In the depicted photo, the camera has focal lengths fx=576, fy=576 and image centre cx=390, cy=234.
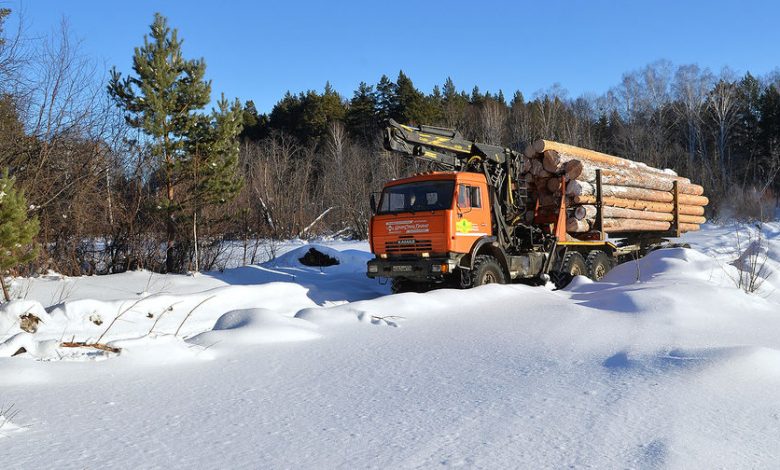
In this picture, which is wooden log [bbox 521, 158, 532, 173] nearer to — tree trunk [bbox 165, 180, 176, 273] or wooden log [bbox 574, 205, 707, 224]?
wooden log [bbox 574, 205, 707, 224]

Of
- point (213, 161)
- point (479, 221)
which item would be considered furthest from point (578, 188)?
point (213, 161)

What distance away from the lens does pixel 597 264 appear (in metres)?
13.5

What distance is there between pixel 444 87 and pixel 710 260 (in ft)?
177

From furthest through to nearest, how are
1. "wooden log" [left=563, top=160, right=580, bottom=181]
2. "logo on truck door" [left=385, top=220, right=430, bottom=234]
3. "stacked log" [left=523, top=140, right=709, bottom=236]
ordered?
"stacked log" [left=523, top=140, right=709, bottom=236]
"wooden log" [left=563, top=160, right=580, bottom=181]
"logo on truck door" [left=385, top=220, right=430, bottom=234]

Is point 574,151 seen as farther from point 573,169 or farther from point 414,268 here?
point 414,268

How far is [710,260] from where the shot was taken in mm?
10359

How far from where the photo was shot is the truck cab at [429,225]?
10.4m

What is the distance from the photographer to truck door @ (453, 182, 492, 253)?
414 inches

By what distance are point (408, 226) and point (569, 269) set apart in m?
4.18

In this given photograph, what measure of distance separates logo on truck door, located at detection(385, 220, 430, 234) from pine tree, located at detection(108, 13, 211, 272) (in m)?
5.20

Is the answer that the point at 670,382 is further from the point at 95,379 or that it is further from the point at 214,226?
the point at 214,226

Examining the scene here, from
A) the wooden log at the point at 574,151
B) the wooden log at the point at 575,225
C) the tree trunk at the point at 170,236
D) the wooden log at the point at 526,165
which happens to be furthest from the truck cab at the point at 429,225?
→ the tree trunk at the point at 170,236

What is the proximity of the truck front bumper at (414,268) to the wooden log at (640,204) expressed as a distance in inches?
166

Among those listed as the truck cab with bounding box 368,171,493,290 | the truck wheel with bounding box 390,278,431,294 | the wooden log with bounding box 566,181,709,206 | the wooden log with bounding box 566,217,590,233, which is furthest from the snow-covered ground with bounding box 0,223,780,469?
the wooden log with bounding box 566,217,590,233
